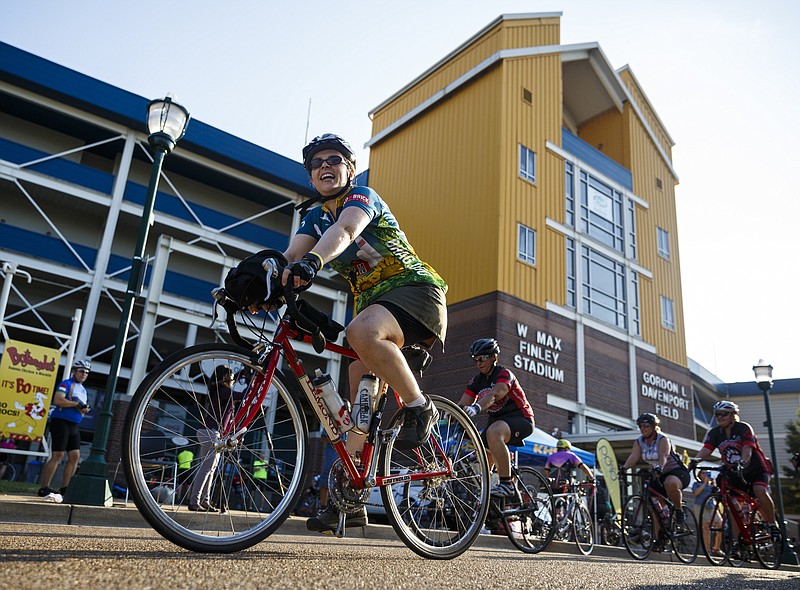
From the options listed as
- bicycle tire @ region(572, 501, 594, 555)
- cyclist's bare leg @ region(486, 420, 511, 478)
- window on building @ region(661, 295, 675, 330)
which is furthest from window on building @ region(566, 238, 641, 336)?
cyclist's bare leg @ region(486, 420, 511, 478)

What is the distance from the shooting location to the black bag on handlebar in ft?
8.32

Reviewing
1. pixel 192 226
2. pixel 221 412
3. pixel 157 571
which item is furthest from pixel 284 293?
pixel 192 226

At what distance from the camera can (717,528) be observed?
28.6 feet

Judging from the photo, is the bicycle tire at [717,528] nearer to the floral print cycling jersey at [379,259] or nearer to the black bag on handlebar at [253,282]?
the floral print cycling jersey at [379,259]

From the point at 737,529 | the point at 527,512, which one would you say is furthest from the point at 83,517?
the point at 737,529

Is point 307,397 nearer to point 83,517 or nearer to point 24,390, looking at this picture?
point 83,517

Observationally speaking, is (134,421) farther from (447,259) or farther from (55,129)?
(55,129)

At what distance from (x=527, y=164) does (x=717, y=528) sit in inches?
637

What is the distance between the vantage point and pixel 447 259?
2278cm

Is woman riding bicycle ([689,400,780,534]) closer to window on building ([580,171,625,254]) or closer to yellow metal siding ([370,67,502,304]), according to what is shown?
yellow metal siding ([370,67,502,304])

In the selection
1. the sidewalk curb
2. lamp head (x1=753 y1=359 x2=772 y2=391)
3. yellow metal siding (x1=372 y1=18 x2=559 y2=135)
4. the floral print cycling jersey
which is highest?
yellow metal siding (x1=372 y1=18 x2=559 y2=135)

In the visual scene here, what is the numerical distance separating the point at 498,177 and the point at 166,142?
A: 14.8 meters

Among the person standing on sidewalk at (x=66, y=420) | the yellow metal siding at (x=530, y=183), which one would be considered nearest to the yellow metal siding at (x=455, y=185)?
the yellow metal siding at (x=530, y=183)

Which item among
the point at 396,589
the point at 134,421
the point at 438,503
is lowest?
the point at 396,589
